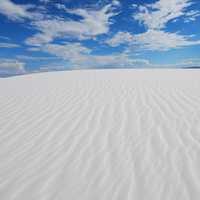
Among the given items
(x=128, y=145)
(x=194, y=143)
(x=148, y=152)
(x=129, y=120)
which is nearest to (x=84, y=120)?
(x=129, y=120)

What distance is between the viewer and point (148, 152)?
3037 mm

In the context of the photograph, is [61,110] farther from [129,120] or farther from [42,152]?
[42,152]

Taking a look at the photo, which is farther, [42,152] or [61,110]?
[61,110]

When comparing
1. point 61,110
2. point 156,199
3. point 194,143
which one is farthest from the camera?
point 61,110

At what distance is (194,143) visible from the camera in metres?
3.25

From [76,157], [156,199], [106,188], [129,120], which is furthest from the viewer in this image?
[129,120]

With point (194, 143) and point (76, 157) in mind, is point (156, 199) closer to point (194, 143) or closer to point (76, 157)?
point (76, 157)

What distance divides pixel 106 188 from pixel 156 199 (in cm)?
52

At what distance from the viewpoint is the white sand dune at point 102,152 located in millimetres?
2299

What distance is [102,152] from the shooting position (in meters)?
3.10

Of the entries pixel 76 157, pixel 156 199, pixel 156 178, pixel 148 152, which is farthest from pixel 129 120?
pixel 156 199

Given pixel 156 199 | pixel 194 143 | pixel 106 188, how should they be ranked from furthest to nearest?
pixel 194 143 < pixel 106 188 < pixel 156 199

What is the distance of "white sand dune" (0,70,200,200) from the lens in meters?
2.30

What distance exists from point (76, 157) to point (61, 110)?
2544 mm
